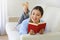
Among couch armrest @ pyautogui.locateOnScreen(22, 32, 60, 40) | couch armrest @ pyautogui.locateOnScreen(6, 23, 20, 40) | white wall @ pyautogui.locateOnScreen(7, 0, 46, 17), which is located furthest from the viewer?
white wall @ pyautogui.locateOnScreen(7, 0, 46, 17)

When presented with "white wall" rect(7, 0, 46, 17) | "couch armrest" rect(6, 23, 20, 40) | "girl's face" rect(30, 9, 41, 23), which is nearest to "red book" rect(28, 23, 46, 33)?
"girl's face" rect(30, 9, 41, 23)

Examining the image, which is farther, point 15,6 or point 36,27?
point 15,6

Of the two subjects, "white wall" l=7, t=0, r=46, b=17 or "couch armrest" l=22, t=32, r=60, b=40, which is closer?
"couch armrest" l=22, t=32, r=60, b=40

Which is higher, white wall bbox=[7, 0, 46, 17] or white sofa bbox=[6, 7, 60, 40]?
white wall bbox=[7, 0, 46, 17]

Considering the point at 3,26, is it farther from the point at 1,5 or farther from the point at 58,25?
the point at 58,25

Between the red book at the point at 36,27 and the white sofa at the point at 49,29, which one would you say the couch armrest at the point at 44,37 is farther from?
the red book at the point at 36,27

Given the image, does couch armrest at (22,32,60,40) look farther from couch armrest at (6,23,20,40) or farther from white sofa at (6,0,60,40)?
couch armrest at (6,23,20,40)

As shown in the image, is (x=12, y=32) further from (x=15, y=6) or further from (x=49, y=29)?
(x=15, y=6)

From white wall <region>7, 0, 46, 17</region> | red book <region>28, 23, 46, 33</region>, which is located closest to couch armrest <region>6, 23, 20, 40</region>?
red book <region>28, 23, 46, 33</region>

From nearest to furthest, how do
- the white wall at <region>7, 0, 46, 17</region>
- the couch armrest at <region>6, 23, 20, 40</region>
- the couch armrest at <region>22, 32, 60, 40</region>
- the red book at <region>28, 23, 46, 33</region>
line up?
the couch armrest at <region>22, 32, 60, 40</region>, the red book at <region>28, 23, 46, 33</region>, the couch armrest at <region>6, 23, 20, 40</region>, the white wall at <region>7, 0, 46, 17</region>

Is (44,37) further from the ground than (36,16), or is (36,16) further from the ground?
(36,16)

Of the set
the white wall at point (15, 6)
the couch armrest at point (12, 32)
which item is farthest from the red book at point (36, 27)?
the white wall at point (15, 6)

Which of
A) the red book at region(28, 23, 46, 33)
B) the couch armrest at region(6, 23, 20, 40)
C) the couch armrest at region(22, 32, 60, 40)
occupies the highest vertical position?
the red book at region(28, 23, 46, 33)

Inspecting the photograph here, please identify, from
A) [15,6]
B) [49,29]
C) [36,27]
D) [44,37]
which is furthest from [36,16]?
[15,6]
